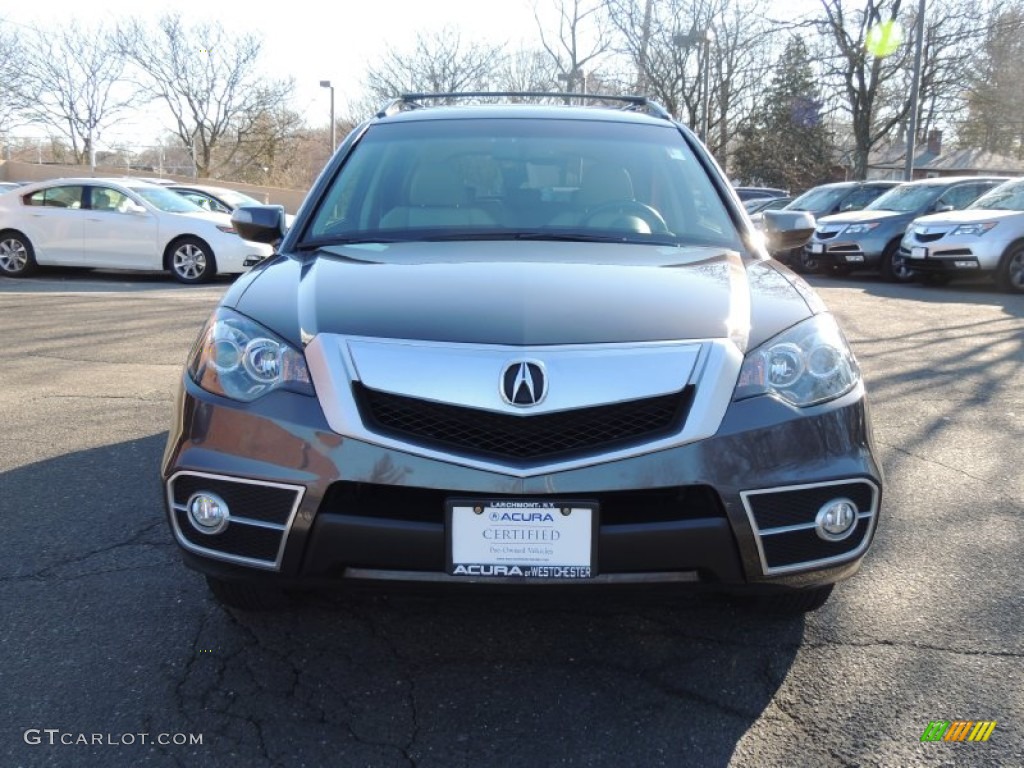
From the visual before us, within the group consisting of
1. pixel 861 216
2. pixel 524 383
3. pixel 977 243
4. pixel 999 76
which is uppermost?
pixel 999 76

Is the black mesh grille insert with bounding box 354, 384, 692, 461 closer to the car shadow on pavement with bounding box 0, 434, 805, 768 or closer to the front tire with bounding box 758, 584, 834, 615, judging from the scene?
→ the car shadow on pavement with bounding box 0, 434, 805, 768

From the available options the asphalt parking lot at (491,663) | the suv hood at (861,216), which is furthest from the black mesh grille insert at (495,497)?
the suv hood at (861,216)

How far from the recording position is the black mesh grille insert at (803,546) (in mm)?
2058

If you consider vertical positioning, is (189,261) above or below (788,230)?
below

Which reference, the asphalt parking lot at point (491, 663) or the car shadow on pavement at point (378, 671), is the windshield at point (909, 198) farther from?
the car shadow on pavement at point (378, 671)

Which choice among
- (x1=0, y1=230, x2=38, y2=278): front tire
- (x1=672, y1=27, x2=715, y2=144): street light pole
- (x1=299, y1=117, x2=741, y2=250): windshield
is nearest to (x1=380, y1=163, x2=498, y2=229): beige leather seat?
(x1=299, y1=117, x2=741, y2=250): windshield

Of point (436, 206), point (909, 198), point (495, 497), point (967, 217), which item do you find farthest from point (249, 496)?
point (909, 198)

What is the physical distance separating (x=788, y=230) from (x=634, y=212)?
70cm

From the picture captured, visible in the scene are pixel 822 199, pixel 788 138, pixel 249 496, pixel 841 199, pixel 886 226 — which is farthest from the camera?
pixel 788 138

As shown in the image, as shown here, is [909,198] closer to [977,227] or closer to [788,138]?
[977,227]

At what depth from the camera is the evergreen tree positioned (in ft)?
132

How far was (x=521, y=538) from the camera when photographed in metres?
1.96

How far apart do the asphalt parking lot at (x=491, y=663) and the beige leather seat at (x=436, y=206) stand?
134 centimetres

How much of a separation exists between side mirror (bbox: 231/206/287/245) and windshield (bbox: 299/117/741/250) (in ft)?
1.31
